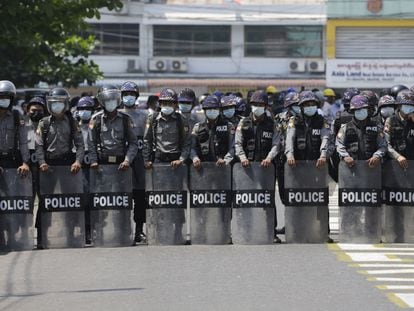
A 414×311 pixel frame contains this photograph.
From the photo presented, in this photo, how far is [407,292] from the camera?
429 inches

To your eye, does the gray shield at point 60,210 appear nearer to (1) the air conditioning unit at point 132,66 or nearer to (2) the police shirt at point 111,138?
(2) the police shirt at point 111,138

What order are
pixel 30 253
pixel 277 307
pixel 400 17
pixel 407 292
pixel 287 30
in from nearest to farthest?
pixel 277 307
pixel 407 292
pixel 30 253
pixel 400 17
pixel 287 30

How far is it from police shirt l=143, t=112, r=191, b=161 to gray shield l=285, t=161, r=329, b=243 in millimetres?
1372

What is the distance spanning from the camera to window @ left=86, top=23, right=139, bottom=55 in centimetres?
6097

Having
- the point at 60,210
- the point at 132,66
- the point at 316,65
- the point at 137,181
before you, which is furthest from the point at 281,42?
the point at 60,210

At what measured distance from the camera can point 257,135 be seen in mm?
14617

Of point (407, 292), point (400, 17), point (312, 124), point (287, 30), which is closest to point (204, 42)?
point (287, 30)

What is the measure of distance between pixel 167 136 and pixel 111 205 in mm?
1163

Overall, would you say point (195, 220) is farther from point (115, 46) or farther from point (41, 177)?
point (115, 46)

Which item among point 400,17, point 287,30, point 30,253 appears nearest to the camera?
point 30,253

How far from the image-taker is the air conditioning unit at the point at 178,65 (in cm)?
6053

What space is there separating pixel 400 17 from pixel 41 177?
3566cm

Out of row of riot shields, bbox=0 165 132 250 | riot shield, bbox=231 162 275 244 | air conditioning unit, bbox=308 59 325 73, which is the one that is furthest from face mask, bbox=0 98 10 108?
air conditioning unit, bbox=308 59 325 73

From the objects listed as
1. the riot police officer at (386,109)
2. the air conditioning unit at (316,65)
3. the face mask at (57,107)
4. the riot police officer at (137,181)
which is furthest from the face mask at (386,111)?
the air conditioning unit at (316,65)
